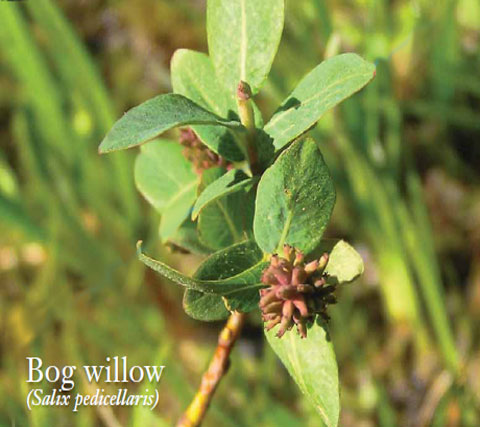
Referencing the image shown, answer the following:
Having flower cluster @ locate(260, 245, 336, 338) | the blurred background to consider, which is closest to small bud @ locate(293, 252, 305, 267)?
flower cluster @ locate(260, 245, 336, 338)

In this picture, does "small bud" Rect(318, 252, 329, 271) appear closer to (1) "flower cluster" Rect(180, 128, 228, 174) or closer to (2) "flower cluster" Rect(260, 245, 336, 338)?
(2) "flower cluster" Rect(260, 245, 336, 338)

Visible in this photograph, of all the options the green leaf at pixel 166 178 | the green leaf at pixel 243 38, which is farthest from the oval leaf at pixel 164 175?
the green leaf at pixel 243 38

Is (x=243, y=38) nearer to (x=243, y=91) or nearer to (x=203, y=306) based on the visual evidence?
(x=243, y=91)

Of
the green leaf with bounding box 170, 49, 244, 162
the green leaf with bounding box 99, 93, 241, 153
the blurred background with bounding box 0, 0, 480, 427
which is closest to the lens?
the green leaf with bounding box 99, 93, 241, 153

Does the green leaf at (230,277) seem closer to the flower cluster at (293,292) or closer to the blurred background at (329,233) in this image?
the flower cluster at (293,292)

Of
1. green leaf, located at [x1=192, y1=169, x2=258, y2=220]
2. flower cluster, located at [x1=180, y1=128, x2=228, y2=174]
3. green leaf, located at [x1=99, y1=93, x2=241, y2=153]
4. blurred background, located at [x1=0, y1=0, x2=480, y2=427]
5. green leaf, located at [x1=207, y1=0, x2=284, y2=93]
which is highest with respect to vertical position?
green leaf, located at [x1=207, y1=0, x2=284, y2=93]

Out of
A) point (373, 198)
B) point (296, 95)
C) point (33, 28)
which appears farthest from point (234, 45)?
point (33, 28)

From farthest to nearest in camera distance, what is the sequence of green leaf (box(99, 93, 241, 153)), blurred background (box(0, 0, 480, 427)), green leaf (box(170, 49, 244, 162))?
1. blurred background (box(0, 0, 480, 427))
2. green leaf (box(170, 49, 244, 162))
3. green leaf (box(99, 93, 241, 153))
